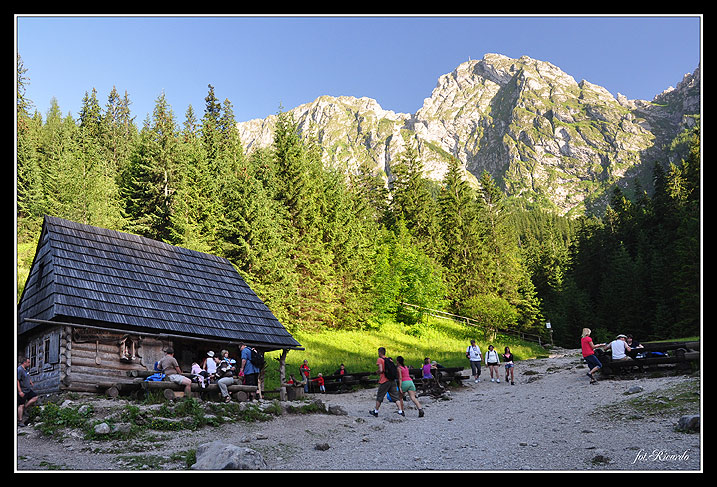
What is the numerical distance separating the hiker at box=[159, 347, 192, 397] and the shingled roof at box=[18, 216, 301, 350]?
1.70 m

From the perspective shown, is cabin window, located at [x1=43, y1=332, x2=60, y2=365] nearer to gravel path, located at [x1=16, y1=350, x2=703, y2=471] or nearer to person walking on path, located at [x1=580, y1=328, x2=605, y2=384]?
gravel path, located at [x1=16, y1=350, x2=703, y2=471]

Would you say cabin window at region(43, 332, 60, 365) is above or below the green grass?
above

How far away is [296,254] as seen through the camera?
134 ft

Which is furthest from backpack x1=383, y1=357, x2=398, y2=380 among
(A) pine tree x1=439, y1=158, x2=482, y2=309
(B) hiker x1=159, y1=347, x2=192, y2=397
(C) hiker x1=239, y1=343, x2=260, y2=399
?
(A) pine tree x1=439, y1=158, x2=482, y2=309

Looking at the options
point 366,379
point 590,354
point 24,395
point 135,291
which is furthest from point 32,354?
point 590,354

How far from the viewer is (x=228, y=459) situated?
26.3 ft

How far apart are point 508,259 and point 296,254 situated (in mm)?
27737

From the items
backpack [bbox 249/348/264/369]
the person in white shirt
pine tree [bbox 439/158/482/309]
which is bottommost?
the person in white shirt

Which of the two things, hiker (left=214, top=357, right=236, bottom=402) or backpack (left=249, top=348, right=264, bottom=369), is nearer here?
hiker (left=214, top=357, right=236, bottom=402)

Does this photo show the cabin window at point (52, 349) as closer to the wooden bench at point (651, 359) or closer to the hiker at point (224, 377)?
the hiker at point (224, 377)

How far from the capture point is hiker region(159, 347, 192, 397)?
13766 millimetres

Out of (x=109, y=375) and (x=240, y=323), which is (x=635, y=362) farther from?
(x=109, y=375)
